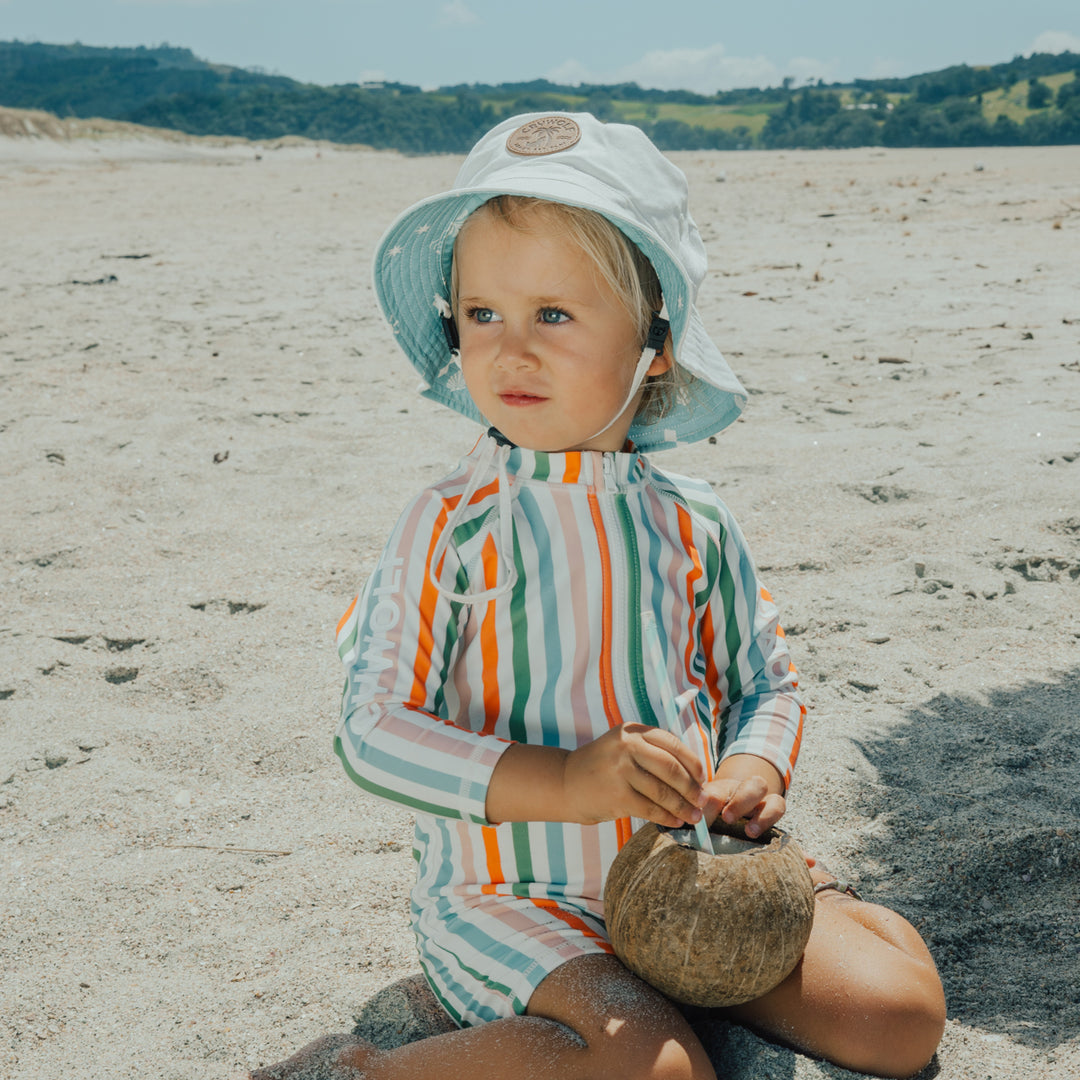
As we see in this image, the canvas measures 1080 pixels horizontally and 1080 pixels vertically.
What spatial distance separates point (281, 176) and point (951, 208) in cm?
1273

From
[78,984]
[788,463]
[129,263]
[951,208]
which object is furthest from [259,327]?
[951,208]

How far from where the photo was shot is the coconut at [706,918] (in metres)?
1.57

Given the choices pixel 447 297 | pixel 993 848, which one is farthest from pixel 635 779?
pixel 993 848

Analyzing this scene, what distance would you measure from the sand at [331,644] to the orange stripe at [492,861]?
0.35m

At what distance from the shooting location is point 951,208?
11.8 metres

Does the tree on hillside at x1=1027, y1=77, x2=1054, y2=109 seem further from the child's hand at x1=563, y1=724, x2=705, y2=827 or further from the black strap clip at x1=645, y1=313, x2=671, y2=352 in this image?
the child's hand at x1=563, y1=724, x2=705, y2=827

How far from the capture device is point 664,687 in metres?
1.78

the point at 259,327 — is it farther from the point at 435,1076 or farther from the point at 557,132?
the point at 435,1076

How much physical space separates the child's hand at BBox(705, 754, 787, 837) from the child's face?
621 mm

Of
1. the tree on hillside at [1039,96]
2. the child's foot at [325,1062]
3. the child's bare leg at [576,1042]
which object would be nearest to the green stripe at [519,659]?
the child's bare leg at [576,1042]

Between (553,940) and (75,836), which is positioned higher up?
(553,940)

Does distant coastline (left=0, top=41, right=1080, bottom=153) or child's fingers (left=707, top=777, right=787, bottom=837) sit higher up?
distant coastline (left=0, top=41, right=1080, bottom=153)

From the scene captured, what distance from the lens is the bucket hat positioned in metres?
1.73

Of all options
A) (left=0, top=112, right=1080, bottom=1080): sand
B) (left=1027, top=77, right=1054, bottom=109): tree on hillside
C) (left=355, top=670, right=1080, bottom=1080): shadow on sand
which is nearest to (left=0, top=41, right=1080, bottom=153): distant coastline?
(left=1027, top=77, right=1054, bottom=109): tree on hillside
